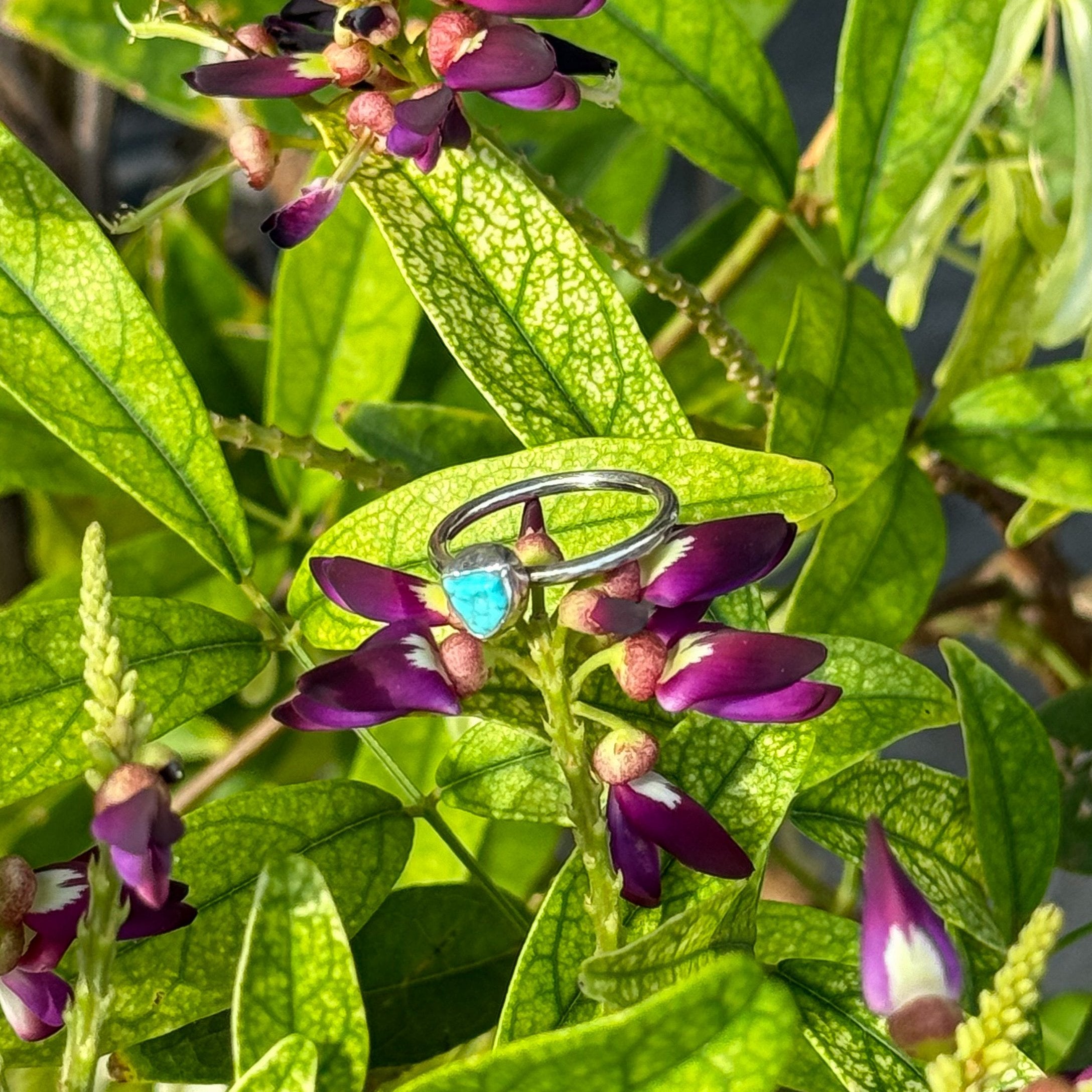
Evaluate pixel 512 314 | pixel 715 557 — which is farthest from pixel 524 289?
pixel 715 557

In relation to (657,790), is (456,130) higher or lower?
higher

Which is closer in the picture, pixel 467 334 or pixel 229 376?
pixel 467 334

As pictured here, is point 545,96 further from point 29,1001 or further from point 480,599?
point 29,1001

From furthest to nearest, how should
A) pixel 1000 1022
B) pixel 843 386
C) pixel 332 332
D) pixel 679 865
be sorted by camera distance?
pixel 332 332
pixel 843 386
pixel 679 865
pixel 1000 1022

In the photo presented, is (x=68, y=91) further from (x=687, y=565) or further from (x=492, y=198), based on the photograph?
(x=687, y=565)

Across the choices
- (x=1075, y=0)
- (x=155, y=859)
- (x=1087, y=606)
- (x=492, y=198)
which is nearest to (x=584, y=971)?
(x=155, y=859)

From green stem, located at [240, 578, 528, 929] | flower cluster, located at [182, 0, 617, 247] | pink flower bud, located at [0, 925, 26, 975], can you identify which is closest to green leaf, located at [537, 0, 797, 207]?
flower cluster, located at [182, 0, 617, 247]

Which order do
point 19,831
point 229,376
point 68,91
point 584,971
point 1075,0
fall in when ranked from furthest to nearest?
point 68,91, point 229,376, point 19,831, point 1075,0, point 584,971
